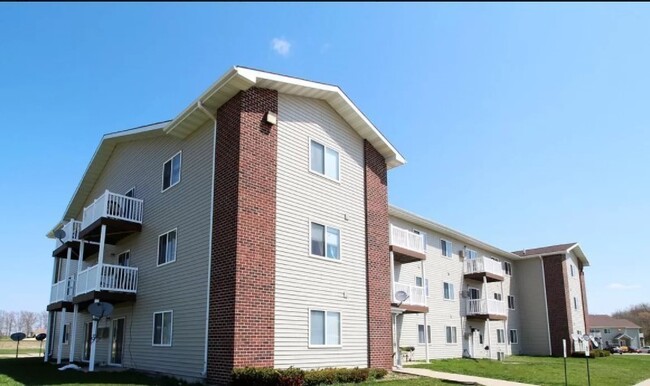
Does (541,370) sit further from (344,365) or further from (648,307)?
(648,307)

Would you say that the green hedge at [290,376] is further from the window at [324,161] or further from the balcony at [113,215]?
the balcony at [113,215]

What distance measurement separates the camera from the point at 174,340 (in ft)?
56.3

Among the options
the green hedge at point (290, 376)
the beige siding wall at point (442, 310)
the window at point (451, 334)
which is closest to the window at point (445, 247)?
the beige siding wall at point (442, 310)

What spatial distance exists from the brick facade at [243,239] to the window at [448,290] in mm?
19777

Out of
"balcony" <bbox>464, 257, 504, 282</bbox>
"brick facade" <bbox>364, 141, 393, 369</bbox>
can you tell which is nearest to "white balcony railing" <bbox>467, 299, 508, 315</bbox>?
"balcony" <bbox>464, 257, 504, 282</bbox>

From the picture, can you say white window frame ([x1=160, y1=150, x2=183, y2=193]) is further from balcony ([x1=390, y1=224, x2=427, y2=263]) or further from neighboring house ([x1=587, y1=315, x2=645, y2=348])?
neighboring house ([x1=587, y1=315, x2=645, y2=348])

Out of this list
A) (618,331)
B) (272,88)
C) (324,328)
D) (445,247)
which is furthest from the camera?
(618,331)

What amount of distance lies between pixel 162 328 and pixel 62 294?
866cm

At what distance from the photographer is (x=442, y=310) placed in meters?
32.0

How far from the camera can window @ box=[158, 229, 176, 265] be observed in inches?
738

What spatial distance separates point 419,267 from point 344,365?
13.8 meters

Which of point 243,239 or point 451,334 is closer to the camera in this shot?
point 243,239

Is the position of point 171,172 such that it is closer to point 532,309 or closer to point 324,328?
point 324,328

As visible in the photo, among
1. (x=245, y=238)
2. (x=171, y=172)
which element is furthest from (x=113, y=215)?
(x=245, y=238)
